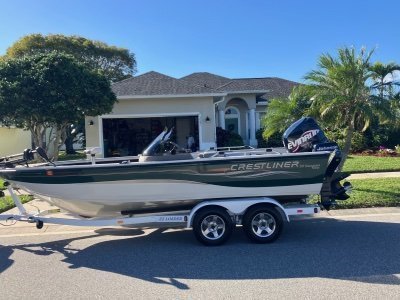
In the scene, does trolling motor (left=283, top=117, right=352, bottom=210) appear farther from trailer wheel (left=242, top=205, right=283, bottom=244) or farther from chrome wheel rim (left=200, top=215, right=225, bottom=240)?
chrome wheel rim (left=200, top=215, right=225, bottom=240)

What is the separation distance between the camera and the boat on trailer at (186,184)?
6.47 meters

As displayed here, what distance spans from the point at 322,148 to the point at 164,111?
1351 centimetres

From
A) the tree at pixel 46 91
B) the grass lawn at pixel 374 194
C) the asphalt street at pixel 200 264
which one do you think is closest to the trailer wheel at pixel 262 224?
the asphalt street at pixel 200 264

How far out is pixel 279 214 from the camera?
6715 mm

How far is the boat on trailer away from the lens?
6.47 meters

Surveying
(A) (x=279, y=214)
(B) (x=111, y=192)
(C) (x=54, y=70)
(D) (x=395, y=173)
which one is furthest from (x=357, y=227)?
(C) (x=54, y=70)

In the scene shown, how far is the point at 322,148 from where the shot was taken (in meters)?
7.00

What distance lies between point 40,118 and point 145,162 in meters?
10.0

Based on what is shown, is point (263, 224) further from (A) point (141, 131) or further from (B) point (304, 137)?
(A) point (141, 131)

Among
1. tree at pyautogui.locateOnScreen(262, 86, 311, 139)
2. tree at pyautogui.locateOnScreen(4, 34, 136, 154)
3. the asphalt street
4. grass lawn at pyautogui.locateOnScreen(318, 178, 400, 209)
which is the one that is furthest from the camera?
tree at pyautogui.locateOnScreen(4, 34, 136, 154)

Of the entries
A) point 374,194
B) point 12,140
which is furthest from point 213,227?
point 12,140

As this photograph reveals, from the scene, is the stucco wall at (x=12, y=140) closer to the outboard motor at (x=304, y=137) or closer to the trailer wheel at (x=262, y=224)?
the outboard motor at (x=304, y=137)

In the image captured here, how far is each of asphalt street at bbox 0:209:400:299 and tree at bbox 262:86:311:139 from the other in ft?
14.8

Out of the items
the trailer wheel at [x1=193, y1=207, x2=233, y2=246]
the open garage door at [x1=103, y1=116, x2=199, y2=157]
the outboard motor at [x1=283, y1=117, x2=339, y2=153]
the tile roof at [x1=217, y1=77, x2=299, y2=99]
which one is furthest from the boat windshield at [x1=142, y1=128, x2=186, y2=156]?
the tile roof at [x1=217, y1=77, x2=299, y2=99]
